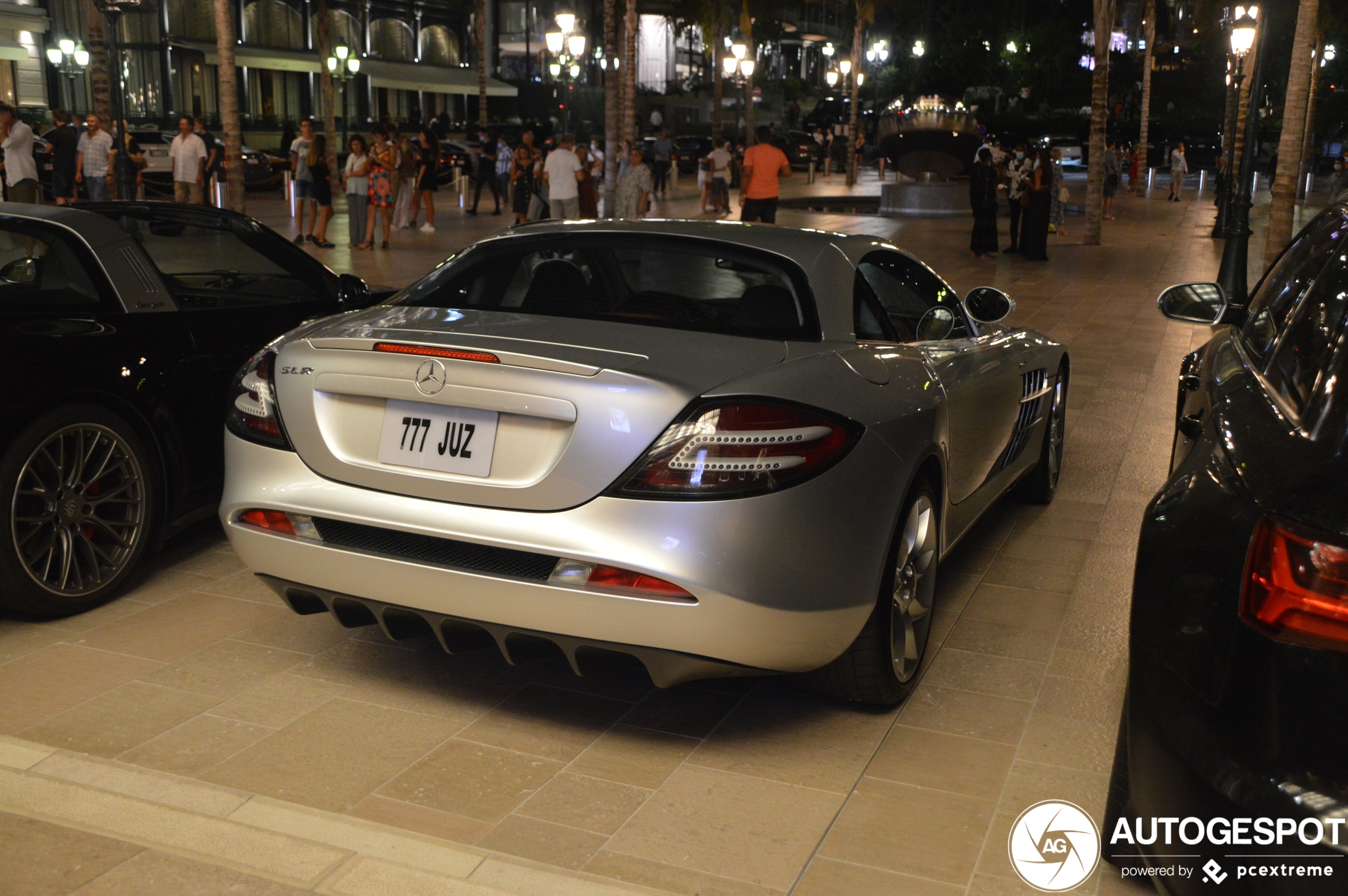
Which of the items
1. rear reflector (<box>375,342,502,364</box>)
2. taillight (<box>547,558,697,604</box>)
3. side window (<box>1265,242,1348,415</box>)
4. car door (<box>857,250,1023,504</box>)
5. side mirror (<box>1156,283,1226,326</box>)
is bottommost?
taillight (<box>547,558,697,604</box>)

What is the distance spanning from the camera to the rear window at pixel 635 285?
4.30 m

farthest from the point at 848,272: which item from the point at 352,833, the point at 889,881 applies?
the point at 352,833

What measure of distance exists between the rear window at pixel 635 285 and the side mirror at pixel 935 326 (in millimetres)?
581

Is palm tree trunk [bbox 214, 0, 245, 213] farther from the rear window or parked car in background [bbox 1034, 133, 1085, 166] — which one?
parked car in background [bbox 1034, 133, 1085, 166]

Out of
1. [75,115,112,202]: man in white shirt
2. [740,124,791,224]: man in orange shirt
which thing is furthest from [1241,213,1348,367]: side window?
[75,115,112,202]: man in white shirt

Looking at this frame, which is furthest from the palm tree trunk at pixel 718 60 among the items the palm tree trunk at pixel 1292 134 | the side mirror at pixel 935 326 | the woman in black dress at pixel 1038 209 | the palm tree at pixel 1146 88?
the side mirror at pixel 935 326

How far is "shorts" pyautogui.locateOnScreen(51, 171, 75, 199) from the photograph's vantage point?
21125 millimetres

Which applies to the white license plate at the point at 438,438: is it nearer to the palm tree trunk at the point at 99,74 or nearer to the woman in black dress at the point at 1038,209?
the woman in black dress at the point at 1038,209

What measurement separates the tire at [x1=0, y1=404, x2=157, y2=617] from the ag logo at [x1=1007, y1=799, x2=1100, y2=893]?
11.6 ft

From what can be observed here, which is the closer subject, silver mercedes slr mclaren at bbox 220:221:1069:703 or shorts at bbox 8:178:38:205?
silver mercedes slr mclaren at bbox 220:221:1069:703

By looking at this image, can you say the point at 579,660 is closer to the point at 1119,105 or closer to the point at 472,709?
the point at 472,709

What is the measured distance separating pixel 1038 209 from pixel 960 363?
56.6ft

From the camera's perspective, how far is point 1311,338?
2916 millimetres

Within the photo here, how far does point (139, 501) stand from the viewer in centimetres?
530
